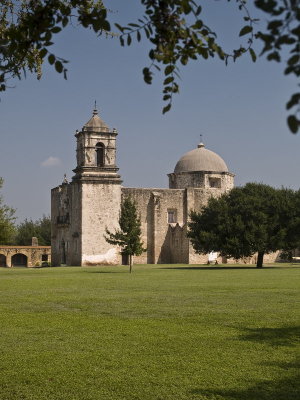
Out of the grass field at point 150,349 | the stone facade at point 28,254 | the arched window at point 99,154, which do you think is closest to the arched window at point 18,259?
the stone facade at point 28,254

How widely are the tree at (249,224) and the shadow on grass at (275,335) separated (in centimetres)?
3006

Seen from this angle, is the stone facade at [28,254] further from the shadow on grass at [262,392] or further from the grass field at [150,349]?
the shadow on grass at [262,392]

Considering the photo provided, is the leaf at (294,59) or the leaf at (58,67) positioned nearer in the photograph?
the leaf at (294,59)

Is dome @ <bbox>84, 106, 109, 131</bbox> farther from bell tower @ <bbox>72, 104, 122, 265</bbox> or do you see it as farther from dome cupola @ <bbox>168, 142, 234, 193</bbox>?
dome cupola @ <bbox>168, 142, 234, 193</bbox>

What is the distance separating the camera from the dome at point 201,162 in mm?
61031

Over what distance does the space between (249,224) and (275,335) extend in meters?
31.3

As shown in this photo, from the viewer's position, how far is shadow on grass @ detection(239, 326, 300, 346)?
387 inches

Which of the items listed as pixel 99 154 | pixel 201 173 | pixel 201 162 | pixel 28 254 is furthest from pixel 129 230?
pixel 28 254

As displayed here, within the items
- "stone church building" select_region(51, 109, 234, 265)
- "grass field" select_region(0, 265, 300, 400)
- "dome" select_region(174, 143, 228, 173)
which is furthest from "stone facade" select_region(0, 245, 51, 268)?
"grass field" select_region(0, 265, 300, 400)

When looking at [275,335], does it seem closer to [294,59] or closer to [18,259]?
[294,59]

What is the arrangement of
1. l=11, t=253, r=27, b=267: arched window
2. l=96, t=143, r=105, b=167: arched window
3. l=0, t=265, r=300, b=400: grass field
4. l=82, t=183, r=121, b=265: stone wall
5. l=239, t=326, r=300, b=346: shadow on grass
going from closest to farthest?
l=0, t=265, r=300, b=400: grass field, l=239, t=326, r=300, b=346: shadow on grass, l=82, t=183, r=121, b=265: stone wall, l=96, t=143, r=105, b=167: arched window, l=11, t=253, r=27, b=267: arched window

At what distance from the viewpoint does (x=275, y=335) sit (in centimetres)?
1042

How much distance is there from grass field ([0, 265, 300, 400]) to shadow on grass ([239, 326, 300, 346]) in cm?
1

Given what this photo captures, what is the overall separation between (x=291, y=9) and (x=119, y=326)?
28.9 feet
